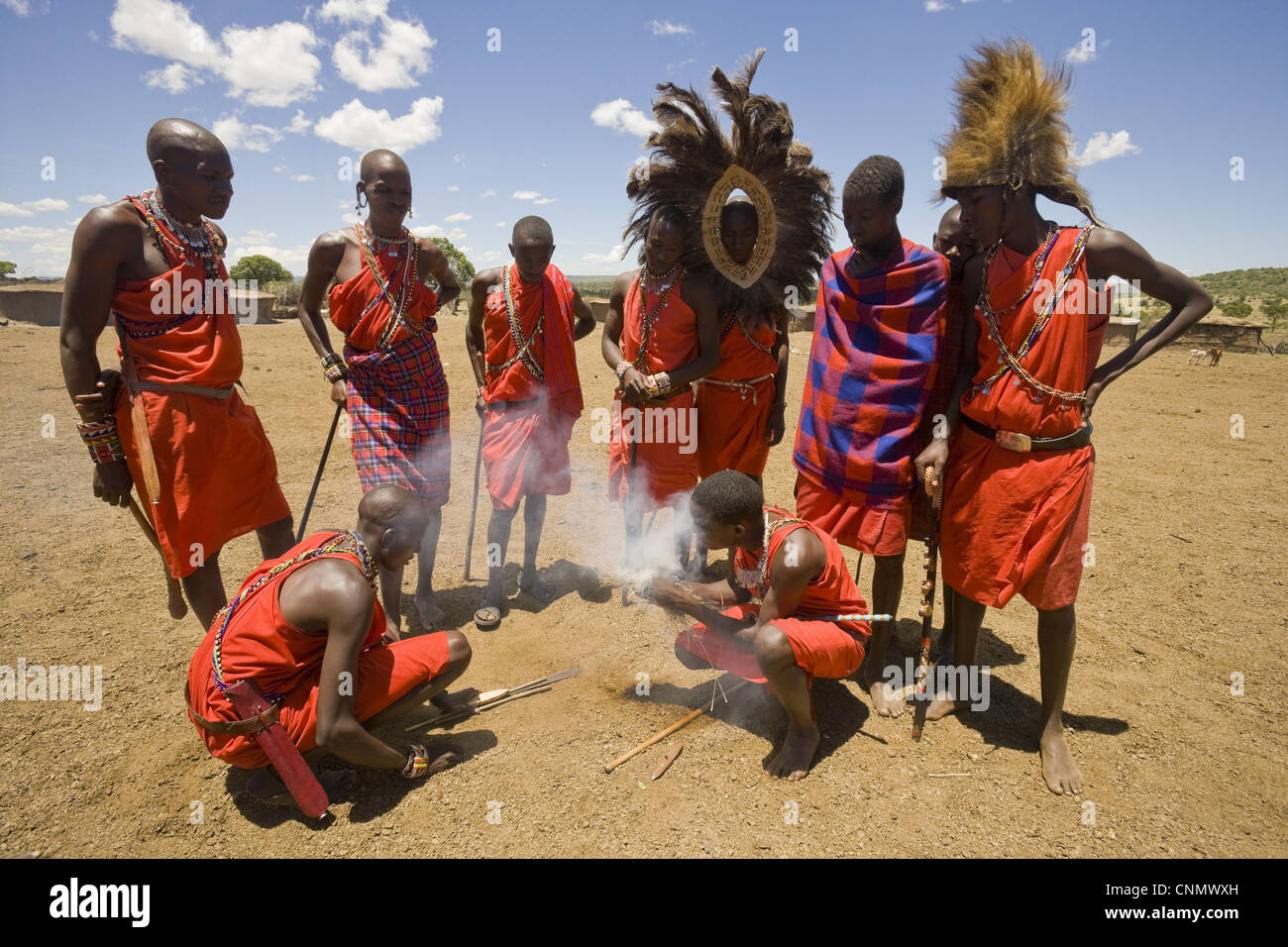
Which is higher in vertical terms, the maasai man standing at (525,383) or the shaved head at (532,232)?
the shaved head at (532,232)

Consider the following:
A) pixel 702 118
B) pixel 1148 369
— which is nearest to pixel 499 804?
pixel 702 118

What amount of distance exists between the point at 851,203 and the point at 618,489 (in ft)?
7.35

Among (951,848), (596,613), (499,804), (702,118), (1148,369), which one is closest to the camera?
(951,848)

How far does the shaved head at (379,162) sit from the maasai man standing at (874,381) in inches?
92.0

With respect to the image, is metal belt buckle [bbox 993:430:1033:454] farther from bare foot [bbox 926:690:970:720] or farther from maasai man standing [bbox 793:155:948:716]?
bare foot [bbox 926:690:970:720]

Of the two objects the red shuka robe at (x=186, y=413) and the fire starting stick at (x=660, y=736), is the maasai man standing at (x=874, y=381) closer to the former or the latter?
the fire starting stick at (x=660, y=736)

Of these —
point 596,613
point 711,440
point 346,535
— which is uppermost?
point 711,440

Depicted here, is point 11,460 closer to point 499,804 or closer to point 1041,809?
point 499,804

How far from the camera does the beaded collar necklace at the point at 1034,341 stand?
8.78ft

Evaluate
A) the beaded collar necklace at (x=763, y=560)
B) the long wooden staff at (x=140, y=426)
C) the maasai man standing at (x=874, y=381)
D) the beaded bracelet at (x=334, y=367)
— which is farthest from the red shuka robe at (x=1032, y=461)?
the long wooden staff at (x=140, y=426)

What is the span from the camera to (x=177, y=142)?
2895mm

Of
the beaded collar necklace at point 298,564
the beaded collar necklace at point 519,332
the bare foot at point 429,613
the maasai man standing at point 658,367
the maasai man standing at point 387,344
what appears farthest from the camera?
the beaded collar necklace at point 519,332

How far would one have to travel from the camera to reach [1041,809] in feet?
8.98

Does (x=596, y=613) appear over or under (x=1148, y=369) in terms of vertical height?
under
